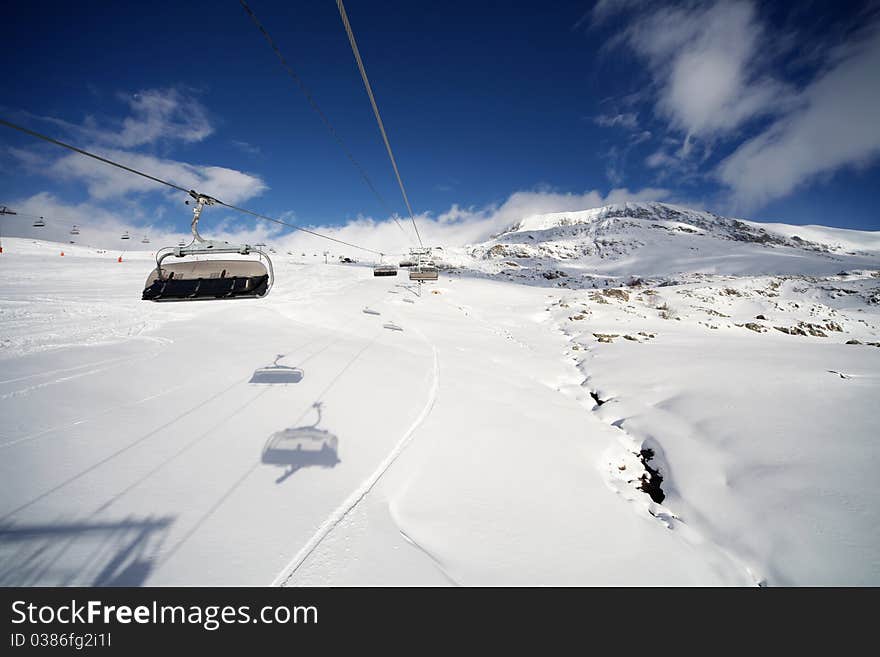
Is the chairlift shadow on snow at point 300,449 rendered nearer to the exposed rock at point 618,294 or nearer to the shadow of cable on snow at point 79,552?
the shadow of cable on snow at point 79,552

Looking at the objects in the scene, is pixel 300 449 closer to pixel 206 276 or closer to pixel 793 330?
pixel 206 276

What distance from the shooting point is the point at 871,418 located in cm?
743

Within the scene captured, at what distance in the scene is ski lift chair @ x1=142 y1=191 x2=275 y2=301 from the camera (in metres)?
7.79

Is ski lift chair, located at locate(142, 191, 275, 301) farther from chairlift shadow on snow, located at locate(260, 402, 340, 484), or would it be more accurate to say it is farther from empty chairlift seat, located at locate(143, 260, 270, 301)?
chairlift shadow on snow, located at locate(260, 402, 340, 484)

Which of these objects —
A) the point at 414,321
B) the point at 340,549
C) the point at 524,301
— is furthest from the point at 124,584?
the point at 524,301

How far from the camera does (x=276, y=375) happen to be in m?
9.77

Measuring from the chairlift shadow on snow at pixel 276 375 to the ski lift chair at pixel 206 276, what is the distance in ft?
8.93

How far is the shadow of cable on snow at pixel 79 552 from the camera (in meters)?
3.76

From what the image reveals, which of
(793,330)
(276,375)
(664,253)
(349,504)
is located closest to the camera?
(349,504)

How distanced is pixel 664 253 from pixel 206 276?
103 m
